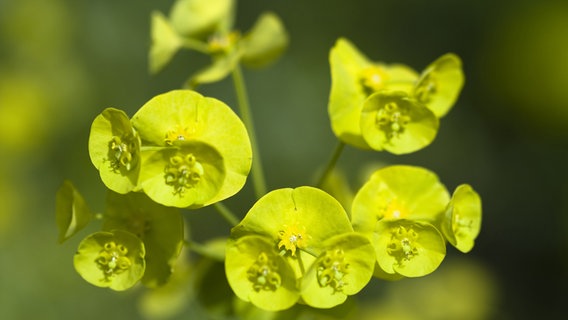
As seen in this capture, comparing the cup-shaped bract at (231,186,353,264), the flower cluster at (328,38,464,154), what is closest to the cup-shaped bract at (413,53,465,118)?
the flower cluster at (328,38,464,154)

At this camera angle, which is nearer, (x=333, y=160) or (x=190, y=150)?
(x=190, y=150)

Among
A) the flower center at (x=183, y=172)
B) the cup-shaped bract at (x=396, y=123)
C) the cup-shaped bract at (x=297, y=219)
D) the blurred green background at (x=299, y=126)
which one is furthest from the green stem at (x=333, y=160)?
the blurred green background at (x=299, y=126)

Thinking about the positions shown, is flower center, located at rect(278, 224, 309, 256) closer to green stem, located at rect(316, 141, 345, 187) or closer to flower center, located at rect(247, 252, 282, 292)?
flower center, located at rect(247, 252, 282, 292)

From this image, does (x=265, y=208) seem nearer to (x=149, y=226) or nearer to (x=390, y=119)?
(x=149, y=226)

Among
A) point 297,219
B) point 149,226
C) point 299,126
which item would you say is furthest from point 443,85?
point 299,126

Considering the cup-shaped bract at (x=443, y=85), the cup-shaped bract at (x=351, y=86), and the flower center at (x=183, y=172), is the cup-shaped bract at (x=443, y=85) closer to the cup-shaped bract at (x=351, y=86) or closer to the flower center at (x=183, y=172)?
the cup-shaped bract at (x=351, y=86)

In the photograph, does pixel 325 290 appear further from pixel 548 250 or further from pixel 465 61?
pixel 465 61
